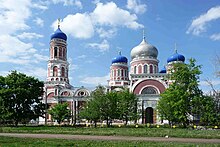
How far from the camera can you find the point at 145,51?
66.4 m

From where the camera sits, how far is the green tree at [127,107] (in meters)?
46.7

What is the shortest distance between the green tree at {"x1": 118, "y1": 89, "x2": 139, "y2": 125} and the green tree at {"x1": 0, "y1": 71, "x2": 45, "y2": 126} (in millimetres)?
13155

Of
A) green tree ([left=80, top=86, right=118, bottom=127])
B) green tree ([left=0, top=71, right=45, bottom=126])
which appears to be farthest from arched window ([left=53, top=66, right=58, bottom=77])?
green tree ([left=80, top=86, right=118, bottom=127])

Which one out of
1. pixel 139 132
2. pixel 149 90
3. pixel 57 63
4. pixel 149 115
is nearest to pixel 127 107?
pixel 149 115

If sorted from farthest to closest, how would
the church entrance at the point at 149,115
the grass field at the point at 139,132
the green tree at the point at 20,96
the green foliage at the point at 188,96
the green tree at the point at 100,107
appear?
the church entrance at the point at 149,115
the green tree at the point at 100,107
the green tree at the point at 20,96
the green foliage at the point at 188,96
the grass field at the point at 139,132

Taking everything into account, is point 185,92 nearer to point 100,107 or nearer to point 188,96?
point 188,96

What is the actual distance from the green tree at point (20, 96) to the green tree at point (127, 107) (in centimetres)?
1316

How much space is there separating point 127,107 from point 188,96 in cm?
1290

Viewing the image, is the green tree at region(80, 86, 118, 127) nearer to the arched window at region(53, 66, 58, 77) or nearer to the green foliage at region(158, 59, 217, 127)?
the green foliage at region(158, 59, 217, 127)

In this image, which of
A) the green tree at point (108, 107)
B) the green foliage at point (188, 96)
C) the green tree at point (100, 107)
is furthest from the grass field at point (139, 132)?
the green tree at point (108, 107)

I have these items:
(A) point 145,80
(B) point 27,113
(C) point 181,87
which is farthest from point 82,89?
(C) point 181,87

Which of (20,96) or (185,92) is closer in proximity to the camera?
(185,92)

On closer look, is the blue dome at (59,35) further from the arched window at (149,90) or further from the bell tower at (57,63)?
the arched window at (149,90)

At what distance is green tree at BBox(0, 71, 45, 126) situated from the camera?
41406mm
